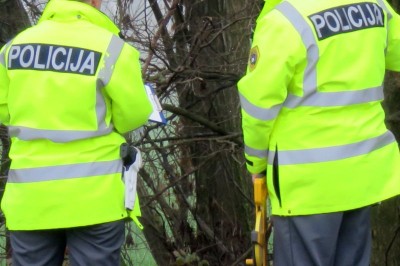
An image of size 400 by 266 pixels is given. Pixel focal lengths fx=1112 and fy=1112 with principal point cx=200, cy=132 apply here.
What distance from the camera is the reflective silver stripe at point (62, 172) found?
510 cm

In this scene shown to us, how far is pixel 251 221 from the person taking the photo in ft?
26.7

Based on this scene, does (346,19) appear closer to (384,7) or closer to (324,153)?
(384,7)

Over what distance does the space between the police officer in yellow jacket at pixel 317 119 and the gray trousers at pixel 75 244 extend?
2.63 feet

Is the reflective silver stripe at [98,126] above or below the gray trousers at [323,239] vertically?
above

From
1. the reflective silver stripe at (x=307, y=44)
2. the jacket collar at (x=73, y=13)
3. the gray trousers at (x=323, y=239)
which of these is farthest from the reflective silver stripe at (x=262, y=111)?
the jacket collar at (x=73, y=13)

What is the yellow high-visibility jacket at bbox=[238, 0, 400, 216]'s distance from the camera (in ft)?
15.6

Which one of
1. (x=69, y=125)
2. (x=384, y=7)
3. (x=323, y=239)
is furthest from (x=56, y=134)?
(x=384, y=7)

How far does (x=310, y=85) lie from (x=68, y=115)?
1122 mm

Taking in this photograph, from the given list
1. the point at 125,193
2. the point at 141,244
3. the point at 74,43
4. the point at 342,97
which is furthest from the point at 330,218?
the point at 141,244

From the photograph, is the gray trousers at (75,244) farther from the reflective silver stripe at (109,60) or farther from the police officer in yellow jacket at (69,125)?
the reflective silver stripe at (109,60)

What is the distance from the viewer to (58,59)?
5109mm

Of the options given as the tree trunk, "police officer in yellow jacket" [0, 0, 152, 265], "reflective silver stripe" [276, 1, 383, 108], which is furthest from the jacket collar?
the tree trunk

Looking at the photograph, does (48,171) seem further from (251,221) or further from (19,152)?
(251,221)

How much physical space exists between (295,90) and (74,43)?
1.07 m
